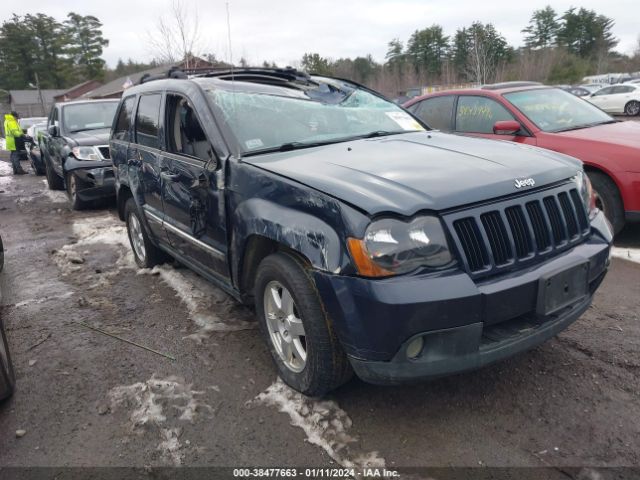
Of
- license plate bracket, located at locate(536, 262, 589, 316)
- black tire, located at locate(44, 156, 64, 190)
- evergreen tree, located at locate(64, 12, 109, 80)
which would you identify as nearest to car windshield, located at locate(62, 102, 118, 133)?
black tire, located at locate(44, 156, 64, 190)

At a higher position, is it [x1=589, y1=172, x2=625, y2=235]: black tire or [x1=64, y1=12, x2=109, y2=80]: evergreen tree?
[x1=64, y1=12, x2=109, y2=80]: evergreen tree

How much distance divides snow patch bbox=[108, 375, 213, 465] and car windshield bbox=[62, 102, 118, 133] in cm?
759

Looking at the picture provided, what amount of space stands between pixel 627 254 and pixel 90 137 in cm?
823

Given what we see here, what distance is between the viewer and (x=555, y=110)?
593 centimetres

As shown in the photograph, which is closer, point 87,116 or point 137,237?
point 137,237

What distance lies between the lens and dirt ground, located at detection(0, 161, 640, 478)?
247cm

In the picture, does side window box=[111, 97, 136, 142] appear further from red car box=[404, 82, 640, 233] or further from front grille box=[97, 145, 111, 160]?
red car box=[404, 82, 640, 233]

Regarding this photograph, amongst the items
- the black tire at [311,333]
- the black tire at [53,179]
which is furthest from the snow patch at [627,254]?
the black tire at [53,179]

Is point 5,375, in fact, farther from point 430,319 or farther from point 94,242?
point 94,242

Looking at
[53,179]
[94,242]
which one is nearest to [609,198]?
[94,242]

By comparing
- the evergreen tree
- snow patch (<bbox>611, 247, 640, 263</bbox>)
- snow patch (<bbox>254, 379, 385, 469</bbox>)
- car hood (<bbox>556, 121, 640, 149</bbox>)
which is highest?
the evergreen tree

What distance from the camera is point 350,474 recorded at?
2.34 metres

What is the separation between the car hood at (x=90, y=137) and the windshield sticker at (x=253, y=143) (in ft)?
20.6

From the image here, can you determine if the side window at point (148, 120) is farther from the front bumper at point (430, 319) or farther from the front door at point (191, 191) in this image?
the front bumper at point (430, 319)
